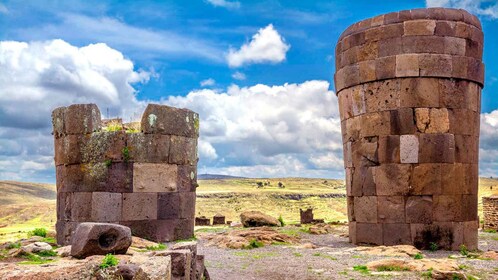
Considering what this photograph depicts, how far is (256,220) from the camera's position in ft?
71.7

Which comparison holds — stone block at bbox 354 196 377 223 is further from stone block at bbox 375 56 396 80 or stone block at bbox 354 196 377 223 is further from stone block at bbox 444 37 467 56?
stone block at bbox 444 37 467 56

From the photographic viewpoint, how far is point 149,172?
1631cm

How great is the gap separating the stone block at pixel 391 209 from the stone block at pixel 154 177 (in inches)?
256

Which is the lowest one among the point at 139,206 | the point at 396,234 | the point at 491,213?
the point at 491,213

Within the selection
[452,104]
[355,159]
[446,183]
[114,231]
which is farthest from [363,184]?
[114,231]

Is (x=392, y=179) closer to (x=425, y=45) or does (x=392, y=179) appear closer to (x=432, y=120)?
(x=432, y=120)

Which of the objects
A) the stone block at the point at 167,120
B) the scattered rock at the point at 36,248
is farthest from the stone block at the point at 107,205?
the scattered rock at the point at 36,248

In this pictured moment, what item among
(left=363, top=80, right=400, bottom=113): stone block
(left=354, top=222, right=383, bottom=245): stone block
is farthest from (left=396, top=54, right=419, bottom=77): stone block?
(left=354, top=222, right=383, bottom=245): stone block

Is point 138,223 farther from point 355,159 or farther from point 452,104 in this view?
point 452,104

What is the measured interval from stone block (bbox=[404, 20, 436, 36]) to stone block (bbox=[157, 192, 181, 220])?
8799 mm

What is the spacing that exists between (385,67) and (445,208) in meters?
4.48

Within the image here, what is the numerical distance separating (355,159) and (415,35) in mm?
4099

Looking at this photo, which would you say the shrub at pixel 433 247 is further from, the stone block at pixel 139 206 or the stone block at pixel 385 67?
the stone block at pixel 139 206

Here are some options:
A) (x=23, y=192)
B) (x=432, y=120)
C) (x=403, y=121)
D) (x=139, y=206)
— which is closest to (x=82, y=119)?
(x=139, y=206)
